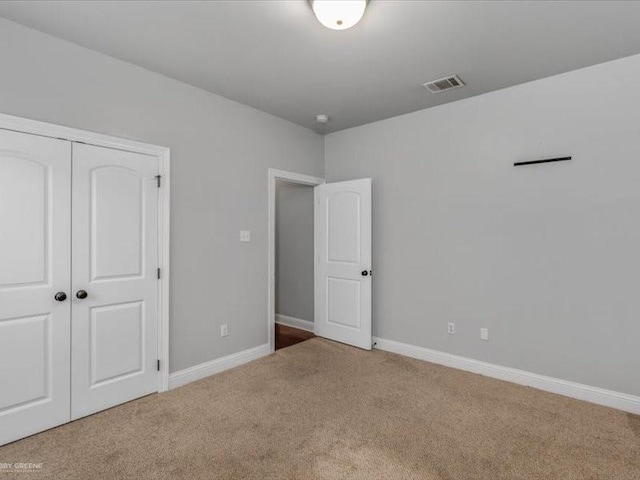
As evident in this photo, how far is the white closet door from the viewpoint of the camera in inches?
86.6

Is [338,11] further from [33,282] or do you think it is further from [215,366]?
[215,366]

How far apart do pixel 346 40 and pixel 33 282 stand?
2.74 meters

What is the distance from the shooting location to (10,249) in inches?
87.1

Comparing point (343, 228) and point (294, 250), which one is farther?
point (294, 250)

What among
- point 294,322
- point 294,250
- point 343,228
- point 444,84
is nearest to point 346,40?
point 444,84

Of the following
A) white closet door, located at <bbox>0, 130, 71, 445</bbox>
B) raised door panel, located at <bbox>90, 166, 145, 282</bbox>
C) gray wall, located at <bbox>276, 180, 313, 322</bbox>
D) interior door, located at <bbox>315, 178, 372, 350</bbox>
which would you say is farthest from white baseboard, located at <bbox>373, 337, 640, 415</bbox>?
white closet door, located at <bbox>0, 130, 71, 445</bbox>

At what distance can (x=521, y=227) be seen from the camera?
3.13 m

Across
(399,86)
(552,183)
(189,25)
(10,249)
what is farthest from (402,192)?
(10,249)

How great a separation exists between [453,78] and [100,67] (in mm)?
2872

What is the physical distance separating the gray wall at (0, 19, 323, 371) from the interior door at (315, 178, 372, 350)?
0.63 metres

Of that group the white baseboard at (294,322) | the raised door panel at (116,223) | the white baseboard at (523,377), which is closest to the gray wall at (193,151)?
the raised door panel at (116,223)

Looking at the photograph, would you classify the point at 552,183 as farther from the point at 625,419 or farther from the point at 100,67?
the point at 100,67

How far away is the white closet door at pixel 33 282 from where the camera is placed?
220cm

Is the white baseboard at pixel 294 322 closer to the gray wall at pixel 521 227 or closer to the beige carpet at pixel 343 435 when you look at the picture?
the gray wall at pixel 521 227
